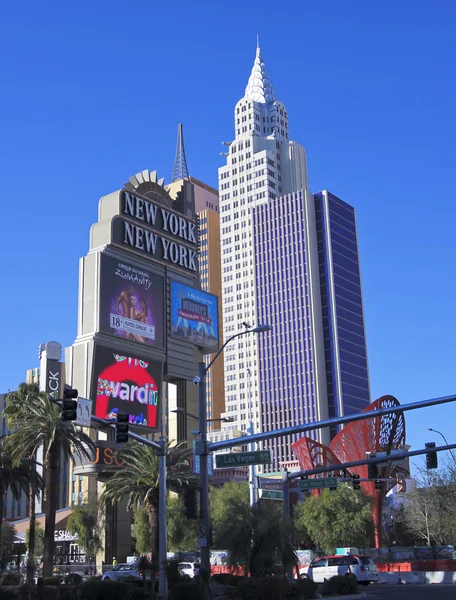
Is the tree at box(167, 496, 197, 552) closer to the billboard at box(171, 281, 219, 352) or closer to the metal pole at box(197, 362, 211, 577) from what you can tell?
the billboard at box(171, 281, 219, 352)

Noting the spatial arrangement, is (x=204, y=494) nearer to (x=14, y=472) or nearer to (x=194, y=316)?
(x=14, y=472)

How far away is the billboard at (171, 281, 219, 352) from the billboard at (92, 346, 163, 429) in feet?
22.7

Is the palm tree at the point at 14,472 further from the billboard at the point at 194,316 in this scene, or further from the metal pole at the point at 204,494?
the billboard at the point at 194,316

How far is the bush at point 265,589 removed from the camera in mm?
30000

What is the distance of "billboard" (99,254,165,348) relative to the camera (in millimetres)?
78919

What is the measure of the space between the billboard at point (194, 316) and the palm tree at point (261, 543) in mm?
49249

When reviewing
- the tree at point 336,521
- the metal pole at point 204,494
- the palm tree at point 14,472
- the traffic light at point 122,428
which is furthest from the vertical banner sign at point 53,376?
the traffic light at point 122,428

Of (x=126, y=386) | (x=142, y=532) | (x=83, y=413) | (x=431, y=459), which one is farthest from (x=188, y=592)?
(x=126, y=386)

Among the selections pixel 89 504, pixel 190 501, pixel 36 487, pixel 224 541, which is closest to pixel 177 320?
pixel 89 504

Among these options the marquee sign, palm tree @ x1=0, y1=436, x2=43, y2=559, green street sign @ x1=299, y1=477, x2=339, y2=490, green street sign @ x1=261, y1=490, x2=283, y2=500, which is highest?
the marquee sign

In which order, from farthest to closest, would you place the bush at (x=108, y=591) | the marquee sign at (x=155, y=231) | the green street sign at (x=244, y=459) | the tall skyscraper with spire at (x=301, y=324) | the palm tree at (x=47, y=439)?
the tall skyscraper with spire at (x=301, y=324) < the marquee sign at (x=155, y=231) < the palm tree at (x=47, y=439) < the green street sign at (x=244, y=459) < the bush at (x=108, y=591)

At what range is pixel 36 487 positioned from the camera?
60.3 metres

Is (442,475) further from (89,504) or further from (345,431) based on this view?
A: (89,504)

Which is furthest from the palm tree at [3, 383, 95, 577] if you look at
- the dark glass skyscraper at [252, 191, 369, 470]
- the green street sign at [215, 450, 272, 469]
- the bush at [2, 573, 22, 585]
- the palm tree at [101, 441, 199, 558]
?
the dark glass skyscraper at [252, 191, 369, 470]
